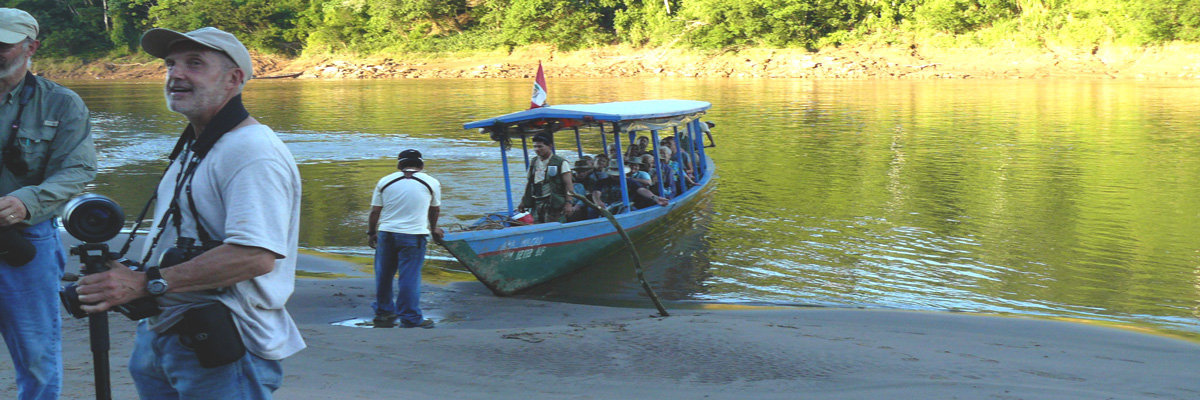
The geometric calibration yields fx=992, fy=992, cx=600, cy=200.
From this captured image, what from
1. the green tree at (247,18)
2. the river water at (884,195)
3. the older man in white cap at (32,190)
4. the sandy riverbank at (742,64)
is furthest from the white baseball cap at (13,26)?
the green tree at (247,18)

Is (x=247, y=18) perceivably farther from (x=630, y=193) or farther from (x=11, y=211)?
(x=11, y=211)

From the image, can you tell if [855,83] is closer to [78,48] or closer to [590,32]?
[590,32]

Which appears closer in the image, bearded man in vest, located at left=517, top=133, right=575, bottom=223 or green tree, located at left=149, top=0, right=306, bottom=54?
bearded man in vest, located at left=517, top=133, right=575, bottom=223

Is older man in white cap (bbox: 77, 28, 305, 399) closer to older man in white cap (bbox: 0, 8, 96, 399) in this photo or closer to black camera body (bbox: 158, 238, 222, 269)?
black camera body (bbox: 158, 238, 222, 269)

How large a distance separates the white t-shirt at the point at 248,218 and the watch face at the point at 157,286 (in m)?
0.13

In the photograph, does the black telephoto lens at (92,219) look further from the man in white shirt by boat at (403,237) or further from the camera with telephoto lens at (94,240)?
the man in white shirt by boat at (403,237)

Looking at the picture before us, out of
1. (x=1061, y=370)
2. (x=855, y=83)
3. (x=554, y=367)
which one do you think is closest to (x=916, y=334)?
(x=1061, y=370)

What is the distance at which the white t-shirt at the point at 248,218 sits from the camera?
8.61 feet

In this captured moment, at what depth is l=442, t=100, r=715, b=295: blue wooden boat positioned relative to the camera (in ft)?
30.3

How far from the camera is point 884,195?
16703 mm

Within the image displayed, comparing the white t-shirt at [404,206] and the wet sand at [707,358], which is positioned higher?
the white t-shirt at [404,206]

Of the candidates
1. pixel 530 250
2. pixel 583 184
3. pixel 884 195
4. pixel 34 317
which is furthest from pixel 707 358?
pixel 884 195

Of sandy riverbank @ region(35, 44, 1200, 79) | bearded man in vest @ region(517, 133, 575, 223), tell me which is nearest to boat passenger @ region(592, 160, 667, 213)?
bearded man in vest @ region(517, 133, 575, 223)

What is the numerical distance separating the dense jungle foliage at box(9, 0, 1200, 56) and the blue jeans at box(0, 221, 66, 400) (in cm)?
4754
